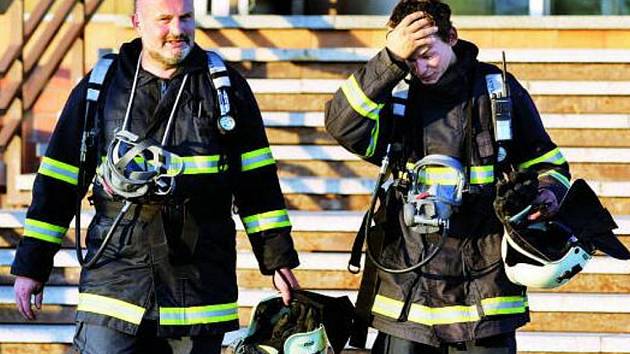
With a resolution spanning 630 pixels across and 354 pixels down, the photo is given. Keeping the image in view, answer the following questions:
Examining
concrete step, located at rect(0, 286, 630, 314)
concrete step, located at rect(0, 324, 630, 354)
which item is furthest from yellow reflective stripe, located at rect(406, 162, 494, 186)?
concrete step, located at rect(0, 286, 630, 314)

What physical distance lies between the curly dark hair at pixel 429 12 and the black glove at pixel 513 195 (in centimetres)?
52

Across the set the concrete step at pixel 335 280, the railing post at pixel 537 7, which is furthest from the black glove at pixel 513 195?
the railing post at pixel 537 7

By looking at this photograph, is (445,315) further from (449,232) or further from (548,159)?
(548,159)

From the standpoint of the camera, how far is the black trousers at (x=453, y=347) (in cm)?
480

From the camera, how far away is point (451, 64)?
4.86 metres

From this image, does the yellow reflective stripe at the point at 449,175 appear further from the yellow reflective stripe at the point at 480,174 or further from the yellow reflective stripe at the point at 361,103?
the yellow reflective stripe at the point at 361,103

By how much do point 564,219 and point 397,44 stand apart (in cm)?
81

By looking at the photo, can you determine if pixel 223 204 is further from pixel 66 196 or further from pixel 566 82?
pixel 566 82

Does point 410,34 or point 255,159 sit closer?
point 410,34

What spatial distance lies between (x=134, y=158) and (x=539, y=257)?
4.39 ft

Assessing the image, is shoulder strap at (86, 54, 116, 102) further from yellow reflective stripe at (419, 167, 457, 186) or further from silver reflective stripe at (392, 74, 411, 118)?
yellow reflective stripe at (419, 167, 457, 186)

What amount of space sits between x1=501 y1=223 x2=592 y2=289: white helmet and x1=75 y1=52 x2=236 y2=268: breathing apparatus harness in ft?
3.27

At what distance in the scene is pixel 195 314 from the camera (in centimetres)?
476

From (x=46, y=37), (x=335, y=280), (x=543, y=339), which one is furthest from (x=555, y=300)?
(x=46, y=37)
